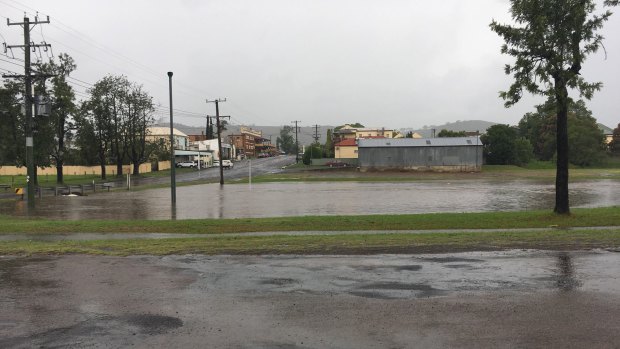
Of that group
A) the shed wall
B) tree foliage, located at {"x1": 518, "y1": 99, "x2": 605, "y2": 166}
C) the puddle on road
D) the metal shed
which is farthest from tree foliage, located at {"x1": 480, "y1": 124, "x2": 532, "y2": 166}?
the puddle on road

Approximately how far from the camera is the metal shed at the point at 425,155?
83938mm

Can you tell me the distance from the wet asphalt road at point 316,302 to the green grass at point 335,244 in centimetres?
113

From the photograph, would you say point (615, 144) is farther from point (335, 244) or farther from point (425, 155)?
point (335, 244)

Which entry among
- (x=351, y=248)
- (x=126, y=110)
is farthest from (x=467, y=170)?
(x=351, y=248)

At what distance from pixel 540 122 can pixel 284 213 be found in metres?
122

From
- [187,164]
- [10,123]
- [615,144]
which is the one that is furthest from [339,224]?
[615,144]

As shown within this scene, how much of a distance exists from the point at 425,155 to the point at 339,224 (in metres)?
68.9

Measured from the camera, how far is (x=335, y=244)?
12719mm

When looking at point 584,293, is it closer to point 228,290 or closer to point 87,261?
point 228,290

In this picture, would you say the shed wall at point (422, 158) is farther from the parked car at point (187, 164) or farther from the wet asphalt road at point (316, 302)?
the wet asphalt road at point (316, 302)

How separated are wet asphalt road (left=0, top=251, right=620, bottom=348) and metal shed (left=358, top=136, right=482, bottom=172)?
7487 cm

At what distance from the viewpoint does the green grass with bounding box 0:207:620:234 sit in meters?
17.7

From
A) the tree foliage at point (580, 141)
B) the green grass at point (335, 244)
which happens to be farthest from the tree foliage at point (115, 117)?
the tree foliage at point (580, 141)

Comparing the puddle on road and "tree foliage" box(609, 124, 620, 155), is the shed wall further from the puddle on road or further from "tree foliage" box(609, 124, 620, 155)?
the puddle on road
